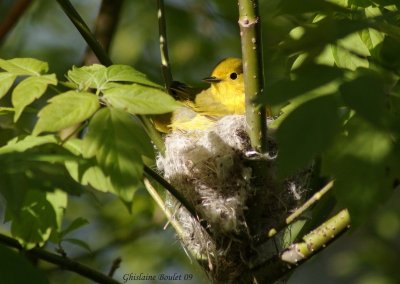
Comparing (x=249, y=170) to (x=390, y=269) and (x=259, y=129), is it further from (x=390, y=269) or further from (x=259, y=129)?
(x=390, y=269)

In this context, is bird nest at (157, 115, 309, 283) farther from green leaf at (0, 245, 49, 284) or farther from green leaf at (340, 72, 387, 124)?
green leaf at (340, 72, 387, 124)

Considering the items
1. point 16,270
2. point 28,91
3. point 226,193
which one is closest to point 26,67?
point 28,91

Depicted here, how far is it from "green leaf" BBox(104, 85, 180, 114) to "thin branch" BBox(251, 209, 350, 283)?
66cm

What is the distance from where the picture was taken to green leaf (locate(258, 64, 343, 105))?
4.72 ft

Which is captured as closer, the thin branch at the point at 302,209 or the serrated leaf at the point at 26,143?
the serrated leaf at the point at 26,143

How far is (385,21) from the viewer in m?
1.75

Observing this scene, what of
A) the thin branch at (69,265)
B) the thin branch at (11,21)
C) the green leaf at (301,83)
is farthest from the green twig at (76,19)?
the thin branch at (11,21)

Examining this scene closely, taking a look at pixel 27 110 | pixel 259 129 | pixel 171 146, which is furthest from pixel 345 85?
pixel 171 146

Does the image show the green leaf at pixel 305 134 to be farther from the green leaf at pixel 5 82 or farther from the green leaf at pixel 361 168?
the green leaf at pixel 5 82

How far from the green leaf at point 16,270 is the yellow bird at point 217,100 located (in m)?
1.70

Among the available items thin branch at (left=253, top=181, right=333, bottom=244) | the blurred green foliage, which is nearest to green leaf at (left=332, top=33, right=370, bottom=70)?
the blurred green foliage

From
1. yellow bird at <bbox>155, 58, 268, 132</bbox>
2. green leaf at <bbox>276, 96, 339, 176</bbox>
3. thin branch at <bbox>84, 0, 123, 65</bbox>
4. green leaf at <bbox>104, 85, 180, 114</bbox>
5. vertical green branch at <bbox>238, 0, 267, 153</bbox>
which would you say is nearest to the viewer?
green leaf at <bbox>276, 96, 339, 176</bbox>

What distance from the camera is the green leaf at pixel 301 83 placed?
144 centimetres

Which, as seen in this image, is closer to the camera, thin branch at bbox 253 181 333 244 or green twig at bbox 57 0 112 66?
thin branch at bbox 253 181 333 244
